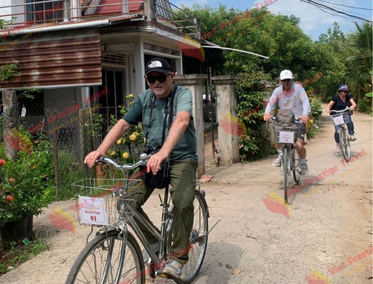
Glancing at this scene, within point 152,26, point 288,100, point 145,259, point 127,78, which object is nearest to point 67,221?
point 145,259

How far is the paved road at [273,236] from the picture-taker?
3697 mm

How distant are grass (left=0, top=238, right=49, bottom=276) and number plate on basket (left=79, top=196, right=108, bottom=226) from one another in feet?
7.00

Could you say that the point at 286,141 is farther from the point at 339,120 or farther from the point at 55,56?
the point at 55,56

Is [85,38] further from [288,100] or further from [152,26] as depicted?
[288,100]

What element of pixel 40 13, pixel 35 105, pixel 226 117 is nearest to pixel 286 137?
pixel 226 117

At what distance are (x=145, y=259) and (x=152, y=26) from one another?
7548 millimetres

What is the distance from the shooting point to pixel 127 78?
13.2m

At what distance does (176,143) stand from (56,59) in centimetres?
720

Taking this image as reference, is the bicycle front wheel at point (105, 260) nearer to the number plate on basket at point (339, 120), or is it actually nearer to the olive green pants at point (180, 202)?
the olive green pants at point (180, 202)

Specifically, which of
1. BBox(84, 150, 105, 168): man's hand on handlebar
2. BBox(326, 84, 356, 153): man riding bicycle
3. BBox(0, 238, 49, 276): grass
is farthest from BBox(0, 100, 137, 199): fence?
BBox(326, 84, 356, 153): man riding bicycle

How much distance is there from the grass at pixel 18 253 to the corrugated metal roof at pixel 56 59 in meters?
5.09

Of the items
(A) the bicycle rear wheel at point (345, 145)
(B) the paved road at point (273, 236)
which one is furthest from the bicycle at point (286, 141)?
(A) the bicycle rear wheel at point (345, 145)

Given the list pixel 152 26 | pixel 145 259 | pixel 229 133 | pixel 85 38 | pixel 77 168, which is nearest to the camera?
pixel 145 259

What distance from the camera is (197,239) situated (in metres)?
3.56
